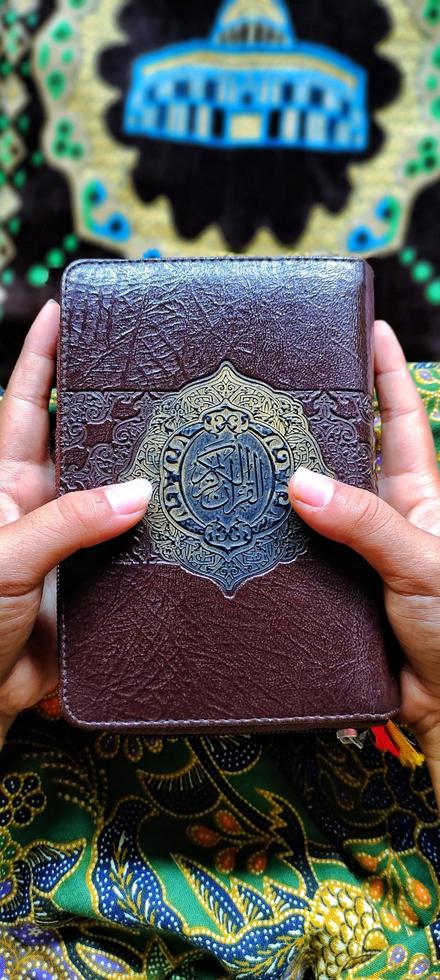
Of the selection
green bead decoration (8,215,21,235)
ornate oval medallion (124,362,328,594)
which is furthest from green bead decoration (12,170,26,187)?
ornate oval medallion (124,362,328,594)

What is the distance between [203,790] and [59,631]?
296mm

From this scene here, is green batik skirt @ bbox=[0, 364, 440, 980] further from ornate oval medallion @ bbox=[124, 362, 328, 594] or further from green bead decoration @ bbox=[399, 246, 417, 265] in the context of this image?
green bead decoration @ bbox=[399, 246, 417, 265]

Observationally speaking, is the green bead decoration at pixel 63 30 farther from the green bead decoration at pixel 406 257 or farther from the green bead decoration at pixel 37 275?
the green bead decoration at pixel 406 257

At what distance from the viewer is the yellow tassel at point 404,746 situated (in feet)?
2.70

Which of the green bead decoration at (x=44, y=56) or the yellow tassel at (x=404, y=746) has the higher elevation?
the green bead decoration at (x=44, y=56)

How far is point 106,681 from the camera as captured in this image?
732 millimetres

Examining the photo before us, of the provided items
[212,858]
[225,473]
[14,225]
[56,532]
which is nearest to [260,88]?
[14,225]

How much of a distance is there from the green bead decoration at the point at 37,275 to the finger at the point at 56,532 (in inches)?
29.5

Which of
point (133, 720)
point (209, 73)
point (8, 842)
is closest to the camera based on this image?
point (133, 720)

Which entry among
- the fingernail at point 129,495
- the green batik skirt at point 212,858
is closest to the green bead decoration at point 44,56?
the fingernail at point 129,495

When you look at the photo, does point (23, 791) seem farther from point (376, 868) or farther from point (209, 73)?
point (209, 73)

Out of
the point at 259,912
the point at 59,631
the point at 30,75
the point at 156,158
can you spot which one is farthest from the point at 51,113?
the point at 259,912

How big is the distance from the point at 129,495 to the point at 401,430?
378 millimetres

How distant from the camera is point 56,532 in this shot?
690 millimetres
